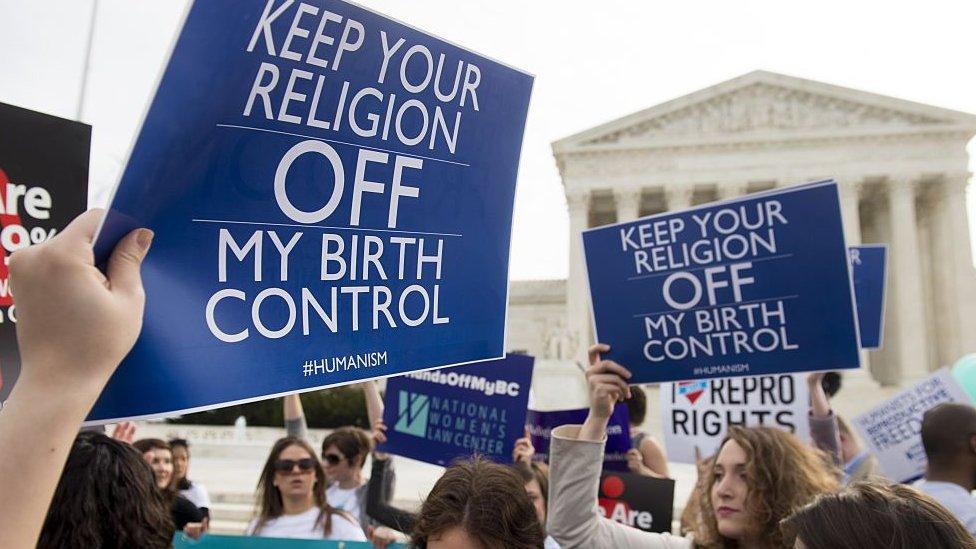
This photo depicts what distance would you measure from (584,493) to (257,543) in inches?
54.0

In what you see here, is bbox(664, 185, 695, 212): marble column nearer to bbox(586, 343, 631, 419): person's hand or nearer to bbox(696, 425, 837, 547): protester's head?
bbox(586, 343, 631, 419): person's hand

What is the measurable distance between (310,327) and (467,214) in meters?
0.70

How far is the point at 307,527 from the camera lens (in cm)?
386

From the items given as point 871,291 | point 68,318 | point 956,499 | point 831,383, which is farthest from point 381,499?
point 871,291

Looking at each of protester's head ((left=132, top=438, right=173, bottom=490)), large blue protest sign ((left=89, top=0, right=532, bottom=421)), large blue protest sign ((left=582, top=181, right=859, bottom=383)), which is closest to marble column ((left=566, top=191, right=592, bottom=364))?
protester's head ((left=132, top=438, right=173, bottom=490))

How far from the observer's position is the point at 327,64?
2035 millimetres

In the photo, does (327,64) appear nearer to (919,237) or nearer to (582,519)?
(582,519)

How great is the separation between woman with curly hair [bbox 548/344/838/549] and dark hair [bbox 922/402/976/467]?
3.26 ft

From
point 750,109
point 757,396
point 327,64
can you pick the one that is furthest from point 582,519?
point 750,109

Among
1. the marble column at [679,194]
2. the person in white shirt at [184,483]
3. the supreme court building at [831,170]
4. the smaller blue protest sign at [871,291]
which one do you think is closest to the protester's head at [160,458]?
the person in white shirt at [184,483]

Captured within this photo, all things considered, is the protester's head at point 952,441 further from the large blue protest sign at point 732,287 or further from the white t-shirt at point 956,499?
the large blue protest sign at point 732,287

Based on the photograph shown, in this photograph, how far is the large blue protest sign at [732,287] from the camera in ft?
11.4

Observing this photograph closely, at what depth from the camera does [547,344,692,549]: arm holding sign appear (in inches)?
102

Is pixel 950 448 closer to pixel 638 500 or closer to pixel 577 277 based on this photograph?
pixel 638 500
